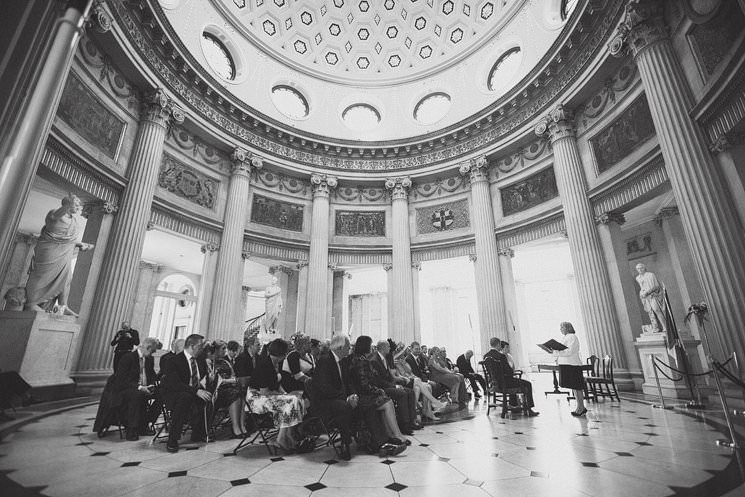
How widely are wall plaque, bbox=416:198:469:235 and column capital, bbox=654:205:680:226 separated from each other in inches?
252

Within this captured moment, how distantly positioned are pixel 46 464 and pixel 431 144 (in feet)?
50.2

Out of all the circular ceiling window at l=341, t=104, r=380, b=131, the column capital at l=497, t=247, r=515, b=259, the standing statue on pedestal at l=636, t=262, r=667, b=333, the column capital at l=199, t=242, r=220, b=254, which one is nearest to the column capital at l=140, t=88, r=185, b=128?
the column capital at l=199, t=242, r=220, b=254

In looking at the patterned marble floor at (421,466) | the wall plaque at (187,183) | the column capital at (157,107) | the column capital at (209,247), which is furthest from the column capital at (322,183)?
the patterned marble floor at (421,466)

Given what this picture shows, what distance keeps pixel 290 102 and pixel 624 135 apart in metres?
13.8

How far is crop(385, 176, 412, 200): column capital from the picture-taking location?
15711mm

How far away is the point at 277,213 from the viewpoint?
48.2 feet

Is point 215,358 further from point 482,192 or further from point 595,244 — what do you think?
point 482,192

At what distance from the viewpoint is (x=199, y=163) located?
41.6 feet

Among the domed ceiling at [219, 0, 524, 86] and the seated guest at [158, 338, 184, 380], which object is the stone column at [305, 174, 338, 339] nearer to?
the domed ceiling at [219, 0, 524, 86]

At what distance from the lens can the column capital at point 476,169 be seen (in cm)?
1428

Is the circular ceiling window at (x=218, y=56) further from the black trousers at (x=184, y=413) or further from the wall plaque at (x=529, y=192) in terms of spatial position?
the black trousers at (x=184, y=413)

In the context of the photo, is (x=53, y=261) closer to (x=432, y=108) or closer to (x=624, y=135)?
Answer: (x=624, y=135)

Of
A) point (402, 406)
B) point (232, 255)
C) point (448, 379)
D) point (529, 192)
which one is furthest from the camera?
point (529, 192)

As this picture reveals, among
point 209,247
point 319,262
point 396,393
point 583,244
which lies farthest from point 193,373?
point 583,244
